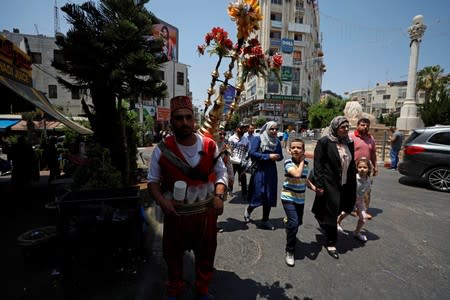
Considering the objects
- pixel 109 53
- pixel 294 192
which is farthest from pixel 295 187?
pixel 109 53

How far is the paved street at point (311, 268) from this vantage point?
8.56ft

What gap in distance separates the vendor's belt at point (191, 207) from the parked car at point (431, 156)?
309 inches

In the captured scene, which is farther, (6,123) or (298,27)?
(298,27)

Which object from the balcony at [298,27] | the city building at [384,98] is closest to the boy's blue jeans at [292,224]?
the balcony at [298,27]

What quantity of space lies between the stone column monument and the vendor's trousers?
20533 millimetres

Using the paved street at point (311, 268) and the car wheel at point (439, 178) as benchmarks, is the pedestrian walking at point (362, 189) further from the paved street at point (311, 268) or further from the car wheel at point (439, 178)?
the car wheel at point (439, 178)

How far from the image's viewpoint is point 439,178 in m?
7.12

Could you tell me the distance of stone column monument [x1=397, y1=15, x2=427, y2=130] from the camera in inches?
666

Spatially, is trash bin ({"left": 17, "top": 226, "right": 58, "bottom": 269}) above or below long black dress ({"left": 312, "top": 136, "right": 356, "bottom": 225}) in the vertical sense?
below

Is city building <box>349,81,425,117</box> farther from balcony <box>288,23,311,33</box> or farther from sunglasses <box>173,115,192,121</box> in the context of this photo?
sunglasses <box>173,115,192,121</box>

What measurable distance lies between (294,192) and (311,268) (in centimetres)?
97

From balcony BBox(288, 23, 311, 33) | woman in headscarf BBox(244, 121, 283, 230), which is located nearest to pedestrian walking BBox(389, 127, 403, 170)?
woman in headscarf BBox(244, 121, 283, 230)

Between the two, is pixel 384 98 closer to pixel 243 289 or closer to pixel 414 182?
pixel 414 182

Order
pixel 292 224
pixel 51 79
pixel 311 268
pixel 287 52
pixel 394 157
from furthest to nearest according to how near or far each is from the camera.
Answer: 1. pixel 287 52
2. pixel 51 79
3. pixel 394 157
4. pixel 292 224
5. pixel 311 268
